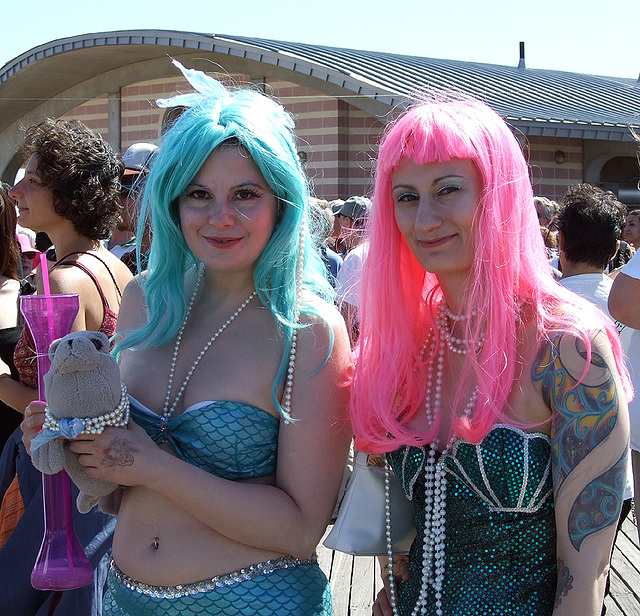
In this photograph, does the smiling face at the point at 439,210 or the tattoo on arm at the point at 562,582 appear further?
the smiling face at the point at 439,210

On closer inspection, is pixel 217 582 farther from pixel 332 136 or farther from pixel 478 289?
pixel 332 136

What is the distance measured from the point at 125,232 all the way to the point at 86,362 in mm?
3292

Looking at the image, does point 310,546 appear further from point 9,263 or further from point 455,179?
point 9,263

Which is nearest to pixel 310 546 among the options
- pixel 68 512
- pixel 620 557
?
pixel 68 512

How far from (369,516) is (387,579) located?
0.16 meters

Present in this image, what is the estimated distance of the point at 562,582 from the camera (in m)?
1.52

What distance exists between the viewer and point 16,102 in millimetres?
14570

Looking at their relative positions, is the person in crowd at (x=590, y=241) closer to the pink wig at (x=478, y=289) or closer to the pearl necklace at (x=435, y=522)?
the pink wig at (x=478, y=289)

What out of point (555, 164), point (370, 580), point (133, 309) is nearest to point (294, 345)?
point (133, 309)

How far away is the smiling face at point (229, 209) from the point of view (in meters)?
1.76

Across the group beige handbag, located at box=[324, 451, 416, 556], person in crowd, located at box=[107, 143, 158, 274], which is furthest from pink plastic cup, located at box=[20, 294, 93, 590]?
person in crowd, located at box=[107, 143, 158, 274]

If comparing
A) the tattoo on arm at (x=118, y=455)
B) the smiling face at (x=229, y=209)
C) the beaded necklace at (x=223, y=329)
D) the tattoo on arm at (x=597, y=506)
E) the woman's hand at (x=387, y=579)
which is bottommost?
the woman's hand at (x=387, y=579)

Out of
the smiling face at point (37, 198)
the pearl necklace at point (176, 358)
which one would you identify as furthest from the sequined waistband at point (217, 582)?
the smiling face at point (37, 198)

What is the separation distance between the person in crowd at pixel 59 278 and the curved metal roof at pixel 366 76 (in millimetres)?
7350
